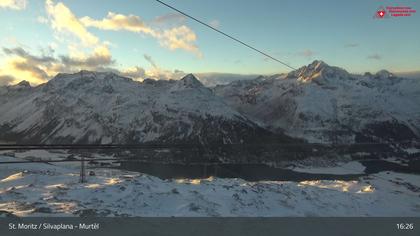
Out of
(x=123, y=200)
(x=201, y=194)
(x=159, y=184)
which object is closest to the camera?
(x=123, y=200)

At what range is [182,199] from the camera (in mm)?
28781

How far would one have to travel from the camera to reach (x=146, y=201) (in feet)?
91.3

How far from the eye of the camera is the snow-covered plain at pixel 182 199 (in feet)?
84.4

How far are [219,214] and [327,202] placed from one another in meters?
9.51

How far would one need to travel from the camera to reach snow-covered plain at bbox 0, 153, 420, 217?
2573cm

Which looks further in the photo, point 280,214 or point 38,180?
point 38,180

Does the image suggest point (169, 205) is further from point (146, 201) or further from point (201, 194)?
point (201, 194)

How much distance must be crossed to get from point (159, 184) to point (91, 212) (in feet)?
28.4
